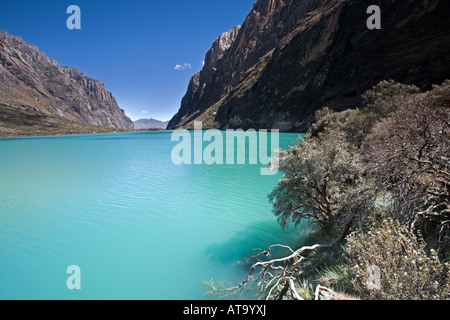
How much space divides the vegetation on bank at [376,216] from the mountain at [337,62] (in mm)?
58420

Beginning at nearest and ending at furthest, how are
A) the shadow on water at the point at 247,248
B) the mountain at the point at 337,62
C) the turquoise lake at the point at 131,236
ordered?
the shadow on water at the point at 247,248 → the turquoise lake at the point at 131,236 → the mountain at the point at 337,62

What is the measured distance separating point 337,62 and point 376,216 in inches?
3878

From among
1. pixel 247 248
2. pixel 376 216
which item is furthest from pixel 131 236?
pixel 376 216

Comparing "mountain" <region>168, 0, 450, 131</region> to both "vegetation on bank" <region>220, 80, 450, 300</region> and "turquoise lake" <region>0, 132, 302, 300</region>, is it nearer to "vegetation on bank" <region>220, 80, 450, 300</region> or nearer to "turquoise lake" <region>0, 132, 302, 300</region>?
"vegetation on bank" <region>220, 80, 450, 300</region>

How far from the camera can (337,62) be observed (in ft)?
283

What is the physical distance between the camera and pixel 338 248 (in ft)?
21.7

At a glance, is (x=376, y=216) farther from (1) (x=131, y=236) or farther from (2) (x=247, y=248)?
(1) (x=131, y=236)

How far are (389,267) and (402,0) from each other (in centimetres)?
9890

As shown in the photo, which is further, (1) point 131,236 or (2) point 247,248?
(1) point 131,236

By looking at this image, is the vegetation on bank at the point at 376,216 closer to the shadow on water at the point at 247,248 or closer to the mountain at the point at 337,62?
the shadow on water at the point at 247,248

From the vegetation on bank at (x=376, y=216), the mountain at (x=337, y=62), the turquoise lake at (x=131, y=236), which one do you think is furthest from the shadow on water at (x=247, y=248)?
the mountain at (x=337, y=62)

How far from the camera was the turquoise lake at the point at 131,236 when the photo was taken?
7.58 m

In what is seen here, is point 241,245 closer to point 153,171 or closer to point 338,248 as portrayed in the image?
point 338,248
